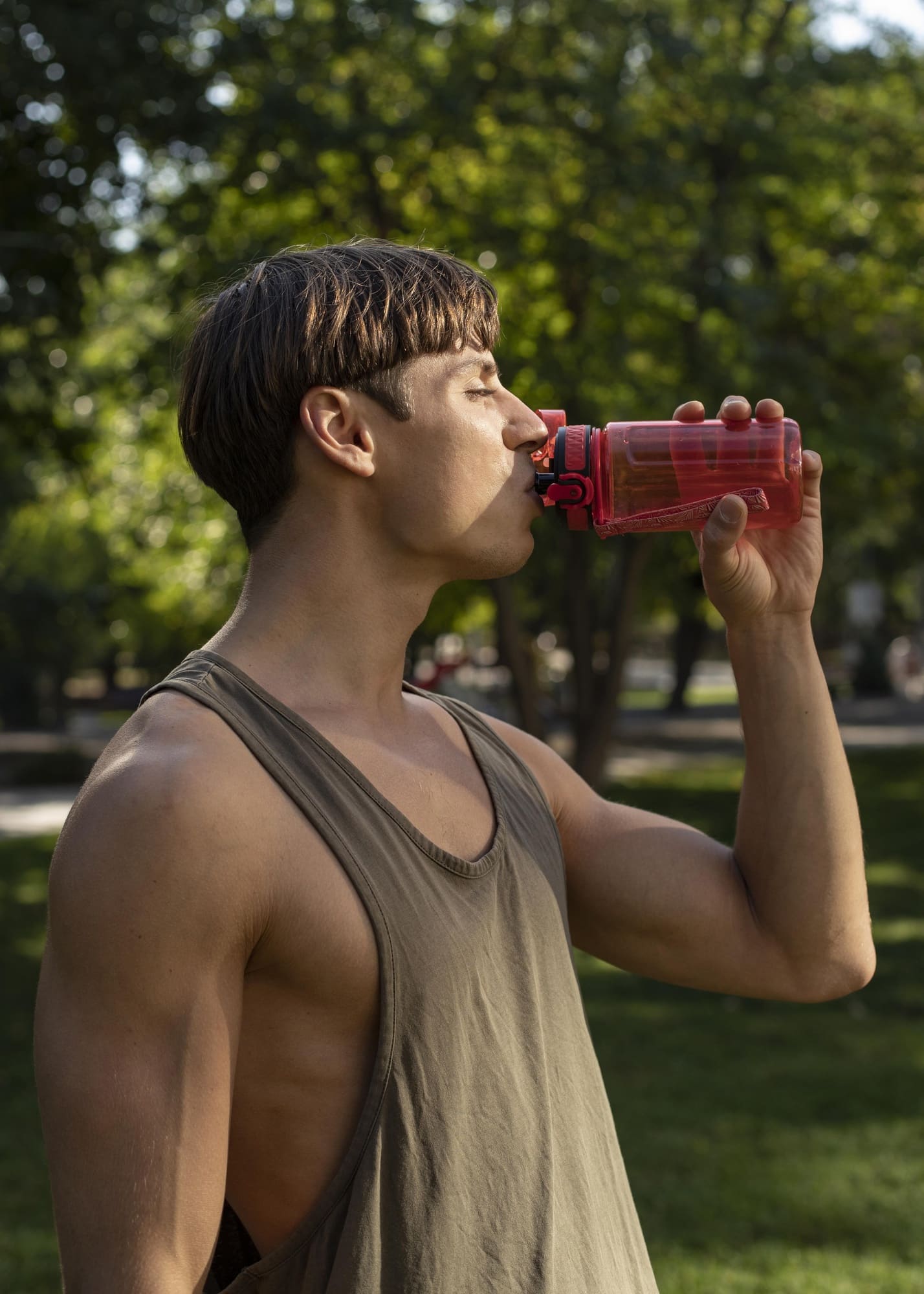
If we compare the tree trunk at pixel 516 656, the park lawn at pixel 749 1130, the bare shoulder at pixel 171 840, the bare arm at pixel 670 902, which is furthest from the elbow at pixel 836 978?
the tree trunk at pixel 516 656

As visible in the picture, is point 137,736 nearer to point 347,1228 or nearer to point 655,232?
point 347,1228

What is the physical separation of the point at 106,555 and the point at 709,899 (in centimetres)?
3579

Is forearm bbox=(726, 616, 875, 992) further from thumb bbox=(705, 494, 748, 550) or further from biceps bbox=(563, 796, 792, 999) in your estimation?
thumb bbox=(705, 494, 748, 550)

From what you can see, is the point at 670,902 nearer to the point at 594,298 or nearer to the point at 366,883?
the point at 366,883

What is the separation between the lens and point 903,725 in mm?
32188

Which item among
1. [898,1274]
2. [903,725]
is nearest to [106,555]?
[903,725]

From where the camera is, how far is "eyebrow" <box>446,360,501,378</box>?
1653 mm

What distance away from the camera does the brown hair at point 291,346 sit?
1.59 m

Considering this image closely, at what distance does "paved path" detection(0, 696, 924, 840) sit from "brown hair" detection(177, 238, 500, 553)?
16.5m

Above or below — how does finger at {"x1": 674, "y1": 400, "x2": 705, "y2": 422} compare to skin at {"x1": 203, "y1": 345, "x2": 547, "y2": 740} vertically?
above

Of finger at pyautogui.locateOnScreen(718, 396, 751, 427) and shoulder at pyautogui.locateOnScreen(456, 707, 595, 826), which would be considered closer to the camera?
finger at pyautogui.locateOnScreen(718, 396, 751, 427)

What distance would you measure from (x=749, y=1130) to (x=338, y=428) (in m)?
6.03

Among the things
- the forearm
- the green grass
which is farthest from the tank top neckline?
the green grass

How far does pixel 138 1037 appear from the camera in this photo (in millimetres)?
1298
